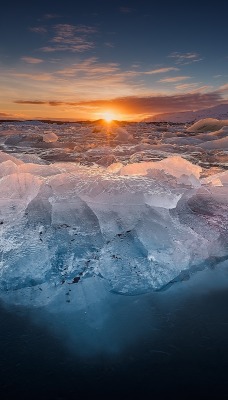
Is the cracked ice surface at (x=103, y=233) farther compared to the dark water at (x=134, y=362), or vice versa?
the cracked ice surface at (x=103, y=233)

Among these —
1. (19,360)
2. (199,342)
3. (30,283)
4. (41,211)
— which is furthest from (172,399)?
(41,211)

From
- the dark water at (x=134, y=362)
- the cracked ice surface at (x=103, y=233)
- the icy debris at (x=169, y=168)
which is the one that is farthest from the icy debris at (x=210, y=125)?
the dark water at (x=134, y=362)

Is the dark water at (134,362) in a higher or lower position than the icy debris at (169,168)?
lower

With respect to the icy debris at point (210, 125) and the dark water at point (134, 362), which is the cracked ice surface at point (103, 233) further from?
the icy debris at point (210, 125)

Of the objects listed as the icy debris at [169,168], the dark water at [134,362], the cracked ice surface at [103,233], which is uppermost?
the icy debris at [169,168]

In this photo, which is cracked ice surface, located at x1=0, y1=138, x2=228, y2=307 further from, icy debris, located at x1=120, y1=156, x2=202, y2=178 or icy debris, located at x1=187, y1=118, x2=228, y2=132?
icy debris, located at x1=187, y1=118, x2=228, y2=132

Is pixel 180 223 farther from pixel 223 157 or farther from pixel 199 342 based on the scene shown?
pixel 223 157

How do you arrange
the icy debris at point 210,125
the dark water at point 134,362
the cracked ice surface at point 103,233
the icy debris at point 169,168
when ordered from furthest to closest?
the icy debris at point 210,125 < the icy debris at point 169,168 < the cracked ice surface at point 103,233 < the dark water at point 134,362
